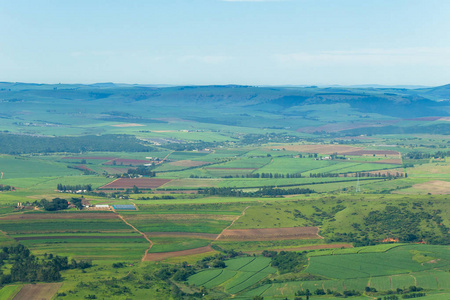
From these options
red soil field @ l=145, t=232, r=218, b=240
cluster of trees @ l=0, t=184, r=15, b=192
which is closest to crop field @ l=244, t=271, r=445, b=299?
red soil field @ l=145, t=232, r=218, b=240

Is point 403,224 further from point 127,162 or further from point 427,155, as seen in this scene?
point 127,162

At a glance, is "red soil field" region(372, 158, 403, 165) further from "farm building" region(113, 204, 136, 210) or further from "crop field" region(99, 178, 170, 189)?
"farm building" region(113, 204, 136, 210)

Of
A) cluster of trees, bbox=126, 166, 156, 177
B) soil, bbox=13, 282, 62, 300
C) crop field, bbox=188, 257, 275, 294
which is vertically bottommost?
crop field, bbox=188, 257, 275, 294

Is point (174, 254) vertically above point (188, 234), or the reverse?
point (188, 234)

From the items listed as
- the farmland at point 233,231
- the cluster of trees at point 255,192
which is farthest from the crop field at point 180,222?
the cluster of trees at point 255,192

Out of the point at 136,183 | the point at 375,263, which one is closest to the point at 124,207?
the point at 136,183

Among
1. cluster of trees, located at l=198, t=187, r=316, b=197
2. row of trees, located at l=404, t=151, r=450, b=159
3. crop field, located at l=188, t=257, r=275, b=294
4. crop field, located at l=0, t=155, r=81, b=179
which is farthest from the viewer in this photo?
row of trees, located at l=404, t=151, r=450, b=159

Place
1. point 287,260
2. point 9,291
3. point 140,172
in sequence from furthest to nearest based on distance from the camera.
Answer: point 140,172 → point 287,260 → point 9,291

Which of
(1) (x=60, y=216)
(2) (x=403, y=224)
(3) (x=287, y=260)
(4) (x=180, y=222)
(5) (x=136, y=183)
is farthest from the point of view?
(5) (x=136, y=183)
